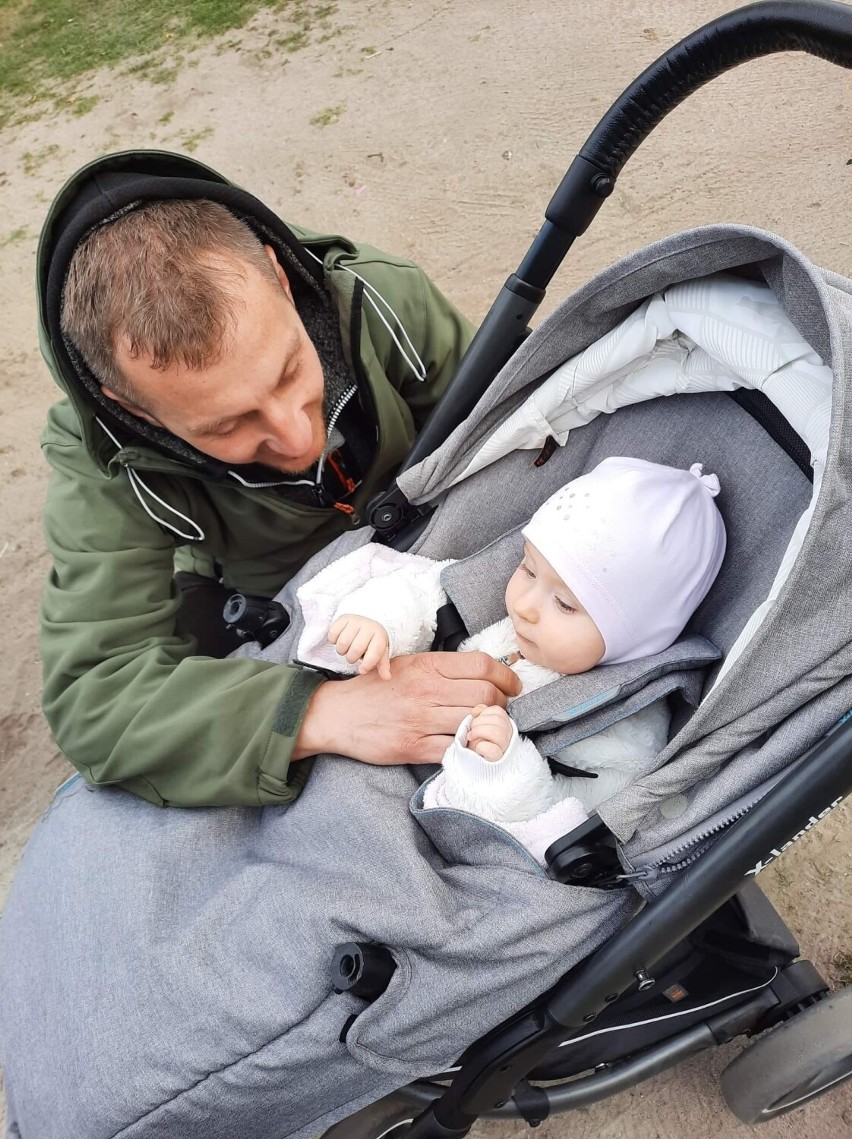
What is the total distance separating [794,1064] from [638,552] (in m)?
0.95

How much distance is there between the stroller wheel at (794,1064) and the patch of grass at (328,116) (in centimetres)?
388

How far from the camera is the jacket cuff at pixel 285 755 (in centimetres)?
137

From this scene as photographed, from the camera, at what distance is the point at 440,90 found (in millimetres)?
3957

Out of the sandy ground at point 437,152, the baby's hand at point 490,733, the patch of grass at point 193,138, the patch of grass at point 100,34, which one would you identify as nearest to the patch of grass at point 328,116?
the sandy ground at point 437,152

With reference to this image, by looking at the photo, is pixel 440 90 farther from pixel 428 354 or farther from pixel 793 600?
pixel 793 600

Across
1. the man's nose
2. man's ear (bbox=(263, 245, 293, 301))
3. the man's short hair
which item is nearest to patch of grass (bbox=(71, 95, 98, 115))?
man's ear (bbox=(263, 245, 293, 301))

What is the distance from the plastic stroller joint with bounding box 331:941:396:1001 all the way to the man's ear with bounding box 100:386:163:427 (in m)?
0.85

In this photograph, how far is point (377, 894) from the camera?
1.21 m

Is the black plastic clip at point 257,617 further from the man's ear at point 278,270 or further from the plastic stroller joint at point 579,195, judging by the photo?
the plastic stroller joint at point 579,195

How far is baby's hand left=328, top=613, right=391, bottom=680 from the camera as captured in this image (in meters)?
1.40

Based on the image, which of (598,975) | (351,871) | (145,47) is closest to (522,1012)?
(598,975)

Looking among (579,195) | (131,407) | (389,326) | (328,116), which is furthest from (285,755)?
(328,116)

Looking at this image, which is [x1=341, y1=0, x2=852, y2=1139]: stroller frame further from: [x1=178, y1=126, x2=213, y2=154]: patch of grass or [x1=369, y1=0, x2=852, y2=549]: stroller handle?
[x1=178, y1=126, x2=213, y2=154]: patch of grass

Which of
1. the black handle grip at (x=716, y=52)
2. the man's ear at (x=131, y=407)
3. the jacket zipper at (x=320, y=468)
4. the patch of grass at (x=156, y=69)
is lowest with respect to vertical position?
the jacket zipper at (x=320, y=468)
